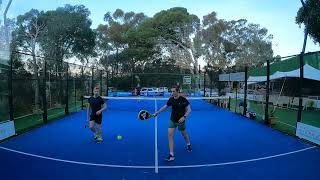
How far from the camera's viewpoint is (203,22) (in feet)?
177

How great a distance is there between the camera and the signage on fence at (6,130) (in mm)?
10570

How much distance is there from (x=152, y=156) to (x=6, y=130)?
5346 millimetres

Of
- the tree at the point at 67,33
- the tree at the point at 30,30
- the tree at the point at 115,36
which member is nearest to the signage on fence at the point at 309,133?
the tree at the point at 67,33

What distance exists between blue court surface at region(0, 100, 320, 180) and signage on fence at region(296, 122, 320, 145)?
250 mm

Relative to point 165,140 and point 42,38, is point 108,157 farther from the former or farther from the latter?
point 42,38

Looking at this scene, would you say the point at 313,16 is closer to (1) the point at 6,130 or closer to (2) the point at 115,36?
(1) the point at 6,130

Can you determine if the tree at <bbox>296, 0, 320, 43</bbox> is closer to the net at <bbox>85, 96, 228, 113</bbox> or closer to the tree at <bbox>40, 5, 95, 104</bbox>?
the net at <bbox>85, 96, 228, 113</bbox>

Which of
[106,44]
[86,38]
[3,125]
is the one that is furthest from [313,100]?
[106,44]

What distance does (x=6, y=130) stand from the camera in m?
10.9

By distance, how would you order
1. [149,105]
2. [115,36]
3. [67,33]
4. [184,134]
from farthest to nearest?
[115,36] → [67,33] → [149,105] → [184,134]

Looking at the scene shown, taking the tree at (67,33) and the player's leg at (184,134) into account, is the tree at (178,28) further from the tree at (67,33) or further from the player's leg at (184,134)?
the player's leg at (184,134)

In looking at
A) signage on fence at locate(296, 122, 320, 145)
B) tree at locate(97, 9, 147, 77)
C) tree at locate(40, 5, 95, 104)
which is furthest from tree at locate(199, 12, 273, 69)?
signage on fence at locate(296, 122, 320, 145)

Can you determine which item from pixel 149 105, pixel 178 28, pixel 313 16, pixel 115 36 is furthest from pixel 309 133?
pixel 115 36

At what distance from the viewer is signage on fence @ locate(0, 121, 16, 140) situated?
1057 centimetres
